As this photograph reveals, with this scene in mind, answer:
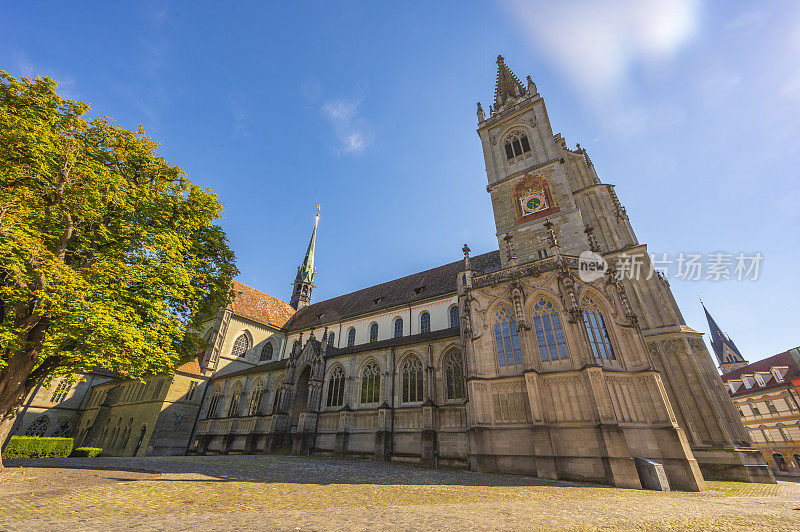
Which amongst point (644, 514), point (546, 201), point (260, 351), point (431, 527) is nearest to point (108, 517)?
point (431, 527)

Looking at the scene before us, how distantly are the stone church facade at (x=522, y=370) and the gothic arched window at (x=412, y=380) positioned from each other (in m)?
0.10

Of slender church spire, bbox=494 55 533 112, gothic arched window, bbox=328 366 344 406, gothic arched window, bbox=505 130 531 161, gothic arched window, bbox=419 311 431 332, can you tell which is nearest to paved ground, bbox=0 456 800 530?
gothic arched window, bbox=328 366 344 406

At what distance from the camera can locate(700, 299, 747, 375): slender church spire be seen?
54906mm

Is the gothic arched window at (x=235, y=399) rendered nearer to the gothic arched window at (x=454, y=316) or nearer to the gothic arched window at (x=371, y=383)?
the gothic arched window at (x=371, y=383)

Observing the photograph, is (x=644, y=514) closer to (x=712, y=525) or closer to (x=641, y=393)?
(x=712, y=525)

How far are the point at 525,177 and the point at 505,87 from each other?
37.0ft

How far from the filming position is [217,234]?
12.7 m

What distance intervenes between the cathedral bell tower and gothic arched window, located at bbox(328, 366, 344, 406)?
13155 mm

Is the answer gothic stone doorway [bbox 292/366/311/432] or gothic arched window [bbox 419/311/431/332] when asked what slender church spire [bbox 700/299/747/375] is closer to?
gothic arched window [bbox 419/311/431/332]

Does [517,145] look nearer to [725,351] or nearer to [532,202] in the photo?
[532,202]

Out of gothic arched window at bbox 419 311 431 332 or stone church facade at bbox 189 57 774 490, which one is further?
gothic arched window at bbox 419 311 431 332

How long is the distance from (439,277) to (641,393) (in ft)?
53.9

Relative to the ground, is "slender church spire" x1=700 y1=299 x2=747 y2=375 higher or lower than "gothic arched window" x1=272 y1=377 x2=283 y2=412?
higher

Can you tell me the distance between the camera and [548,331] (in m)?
14.7
